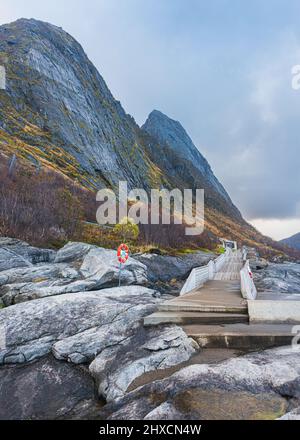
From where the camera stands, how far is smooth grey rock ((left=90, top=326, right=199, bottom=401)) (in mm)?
5214

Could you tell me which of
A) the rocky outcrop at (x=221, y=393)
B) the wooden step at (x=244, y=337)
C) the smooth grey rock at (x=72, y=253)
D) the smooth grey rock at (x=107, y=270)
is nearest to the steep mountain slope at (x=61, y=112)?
the smooth grey rock at (x=72, y=253)

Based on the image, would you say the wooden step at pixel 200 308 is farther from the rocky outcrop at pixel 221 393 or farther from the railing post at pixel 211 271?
the railing post at pixel 211 271

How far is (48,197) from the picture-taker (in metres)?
25.3

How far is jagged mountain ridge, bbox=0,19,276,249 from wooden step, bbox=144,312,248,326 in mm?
36899

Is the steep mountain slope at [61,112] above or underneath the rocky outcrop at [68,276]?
above

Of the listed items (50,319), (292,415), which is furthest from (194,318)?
(50,319)

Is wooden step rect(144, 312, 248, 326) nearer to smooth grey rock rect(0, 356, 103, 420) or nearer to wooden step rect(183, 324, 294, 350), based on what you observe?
wooden step rect(183, 324, 294, 350)

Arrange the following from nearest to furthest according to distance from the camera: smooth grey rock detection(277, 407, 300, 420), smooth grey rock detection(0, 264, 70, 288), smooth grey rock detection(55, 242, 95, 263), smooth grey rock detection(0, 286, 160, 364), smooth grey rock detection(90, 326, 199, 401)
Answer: smooth grey rock detection(277, 407, 300, 420) < smooth grey rock detection(90, 326, 199, 401) < smooth grey rock detection(0, 286, 160, 364) < smooth grey rock detection(0, 264, 70, 288) < smooth grey rock detection(55, 242, 95, 263)

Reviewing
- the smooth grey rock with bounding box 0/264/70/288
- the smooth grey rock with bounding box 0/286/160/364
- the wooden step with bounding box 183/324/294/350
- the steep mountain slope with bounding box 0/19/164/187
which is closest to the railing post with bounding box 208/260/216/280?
the smooth grey rock with bounding box 0/264/70/288

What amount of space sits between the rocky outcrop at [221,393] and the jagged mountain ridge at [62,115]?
39.1 meters

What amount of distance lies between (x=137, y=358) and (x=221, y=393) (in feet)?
6.71

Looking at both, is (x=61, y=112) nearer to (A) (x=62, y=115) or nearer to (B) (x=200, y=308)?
(A) (x=62, y=115)

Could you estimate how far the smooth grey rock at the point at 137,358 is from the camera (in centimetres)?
521

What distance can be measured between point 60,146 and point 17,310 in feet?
178
